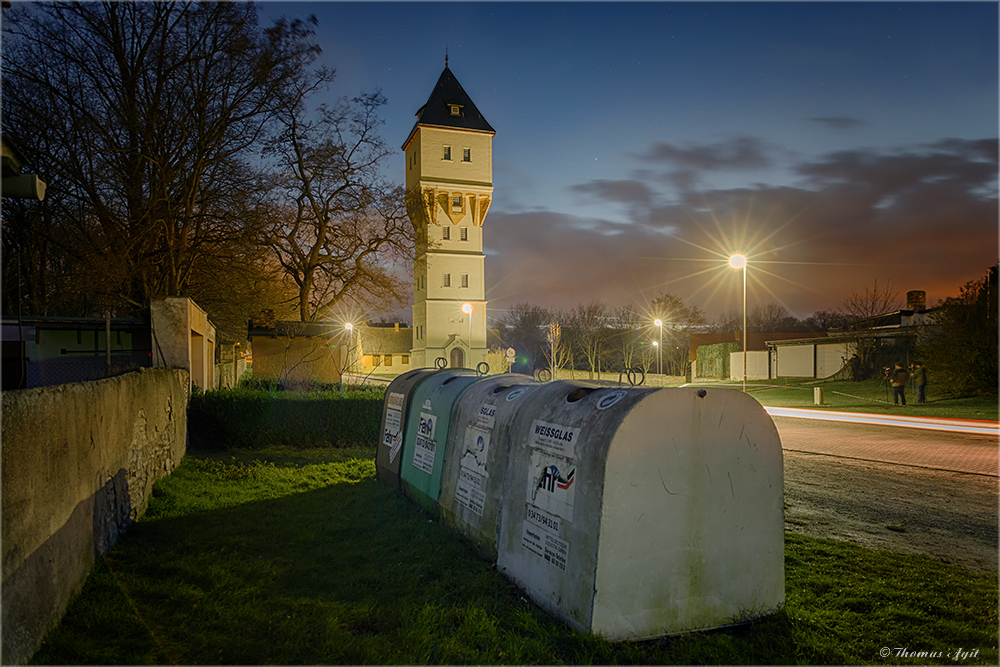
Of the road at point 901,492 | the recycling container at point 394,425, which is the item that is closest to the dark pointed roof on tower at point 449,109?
the road at point 901,492

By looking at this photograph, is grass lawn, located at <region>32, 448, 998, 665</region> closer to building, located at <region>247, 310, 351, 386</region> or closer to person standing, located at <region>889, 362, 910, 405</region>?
building, located at <region>247, 310, 351, 386</region>

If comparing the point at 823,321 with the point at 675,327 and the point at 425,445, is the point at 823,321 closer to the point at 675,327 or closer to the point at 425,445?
the point at 675,327

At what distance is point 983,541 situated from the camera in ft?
21.5

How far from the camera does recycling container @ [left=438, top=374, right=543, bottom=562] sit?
580 centimetres

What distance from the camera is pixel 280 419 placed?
1401cm

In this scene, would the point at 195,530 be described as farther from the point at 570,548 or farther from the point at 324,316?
the point at 324,316

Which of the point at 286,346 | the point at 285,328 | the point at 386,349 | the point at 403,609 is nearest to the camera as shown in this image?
the point at 403,609

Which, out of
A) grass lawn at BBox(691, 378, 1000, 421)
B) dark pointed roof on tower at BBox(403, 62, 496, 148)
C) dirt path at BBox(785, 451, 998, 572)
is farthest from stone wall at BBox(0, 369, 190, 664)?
dark pointed roof on tower at BBox(403, 62, 496, 148)

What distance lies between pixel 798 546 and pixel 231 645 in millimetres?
5223

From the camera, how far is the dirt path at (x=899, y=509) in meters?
6.37

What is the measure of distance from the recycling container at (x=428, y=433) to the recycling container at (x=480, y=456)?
245 mm

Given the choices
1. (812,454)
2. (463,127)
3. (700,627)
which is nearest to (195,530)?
(700,627)

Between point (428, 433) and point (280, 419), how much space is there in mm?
7381

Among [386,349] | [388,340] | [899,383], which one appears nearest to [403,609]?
[899,383]
